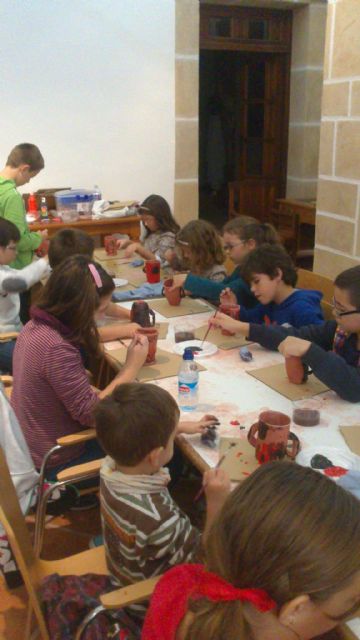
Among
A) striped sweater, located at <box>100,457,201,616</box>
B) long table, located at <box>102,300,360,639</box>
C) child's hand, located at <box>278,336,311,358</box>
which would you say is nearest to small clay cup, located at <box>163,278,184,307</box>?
long table, located at <box>102,300,360,639</box>

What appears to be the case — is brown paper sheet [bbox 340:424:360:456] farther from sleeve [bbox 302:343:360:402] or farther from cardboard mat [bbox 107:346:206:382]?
cardboard mat [bbox 107:346:206:382]

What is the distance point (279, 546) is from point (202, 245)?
2521mm

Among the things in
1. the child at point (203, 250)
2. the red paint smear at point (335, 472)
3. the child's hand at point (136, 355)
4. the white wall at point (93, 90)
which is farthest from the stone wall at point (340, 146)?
the red paint smear at point (335, 472)

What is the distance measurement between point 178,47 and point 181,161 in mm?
983

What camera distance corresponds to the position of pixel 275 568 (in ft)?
3.01

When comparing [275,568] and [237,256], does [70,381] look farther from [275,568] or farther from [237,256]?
[237,256]

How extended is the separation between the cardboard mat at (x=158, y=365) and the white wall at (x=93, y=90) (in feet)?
10.4

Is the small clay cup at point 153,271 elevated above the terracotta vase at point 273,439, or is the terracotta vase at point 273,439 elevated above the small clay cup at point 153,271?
the small clay cup at point 153,271

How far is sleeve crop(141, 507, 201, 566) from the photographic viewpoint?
144cm

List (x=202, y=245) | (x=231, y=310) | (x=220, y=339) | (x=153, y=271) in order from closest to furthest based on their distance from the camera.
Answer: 1. (x=220, y=339)
2. (x=231, y=310)
3. (x=202, y=245)
4. (x=153, y=271)

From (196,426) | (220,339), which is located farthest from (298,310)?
(196,426)

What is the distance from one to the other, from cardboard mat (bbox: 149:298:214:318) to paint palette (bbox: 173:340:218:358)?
1.31ft

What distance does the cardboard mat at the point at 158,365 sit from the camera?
2.24 metres

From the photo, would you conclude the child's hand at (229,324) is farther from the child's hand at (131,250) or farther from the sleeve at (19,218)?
the sleeve at (19,218)
